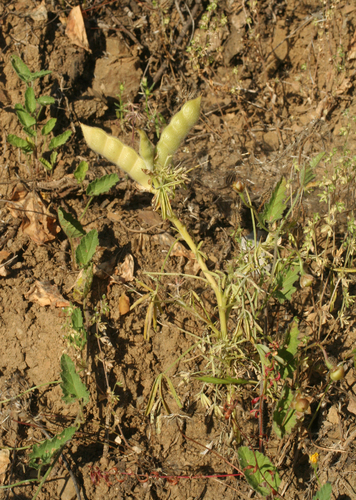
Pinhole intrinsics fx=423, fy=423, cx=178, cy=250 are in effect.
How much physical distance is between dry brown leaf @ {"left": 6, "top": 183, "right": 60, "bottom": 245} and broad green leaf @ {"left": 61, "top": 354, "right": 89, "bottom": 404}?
847 mm

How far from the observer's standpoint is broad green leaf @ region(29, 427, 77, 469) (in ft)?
6.93

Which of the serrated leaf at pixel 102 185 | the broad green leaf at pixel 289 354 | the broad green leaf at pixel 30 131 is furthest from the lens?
the broad green leaf at pixel 30 131

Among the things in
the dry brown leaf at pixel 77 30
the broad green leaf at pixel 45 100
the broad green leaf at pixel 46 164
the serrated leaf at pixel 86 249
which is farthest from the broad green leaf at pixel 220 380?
the dry brown leaf at pixel 77 30

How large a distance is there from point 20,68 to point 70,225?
4.17 ft

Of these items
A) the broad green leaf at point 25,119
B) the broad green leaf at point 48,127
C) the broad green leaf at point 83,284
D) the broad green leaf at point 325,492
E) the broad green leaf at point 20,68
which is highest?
the broad green leaf at point 20,68

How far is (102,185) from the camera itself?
2.73 meters

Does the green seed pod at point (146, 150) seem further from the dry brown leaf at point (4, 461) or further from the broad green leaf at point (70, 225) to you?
the dry brown leaf at point (4, 461)

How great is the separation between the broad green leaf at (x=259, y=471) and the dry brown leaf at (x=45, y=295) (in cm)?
129

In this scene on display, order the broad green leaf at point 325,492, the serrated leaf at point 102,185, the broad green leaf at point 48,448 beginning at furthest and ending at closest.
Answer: the serrated leaf at point 102,185 → the broad green leaf at point 48,448 → the broad green leaf at point 325,492

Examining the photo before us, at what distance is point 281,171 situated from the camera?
10.3 feet

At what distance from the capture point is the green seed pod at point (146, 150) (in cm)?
213

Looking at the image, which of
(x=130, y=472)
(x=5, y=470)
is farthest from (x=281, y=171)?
(x=5, y=470)

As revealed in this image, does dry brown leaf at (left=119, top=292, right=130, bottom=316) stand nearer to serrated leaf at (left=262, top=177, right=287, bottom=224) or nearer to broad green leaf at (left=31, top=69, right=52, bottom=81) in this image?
serrated leaf at (left=262, top=177, right=287, bottom=224)

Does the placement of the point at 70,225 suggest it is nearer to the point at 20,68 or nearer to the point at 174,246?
the point at 174,246
